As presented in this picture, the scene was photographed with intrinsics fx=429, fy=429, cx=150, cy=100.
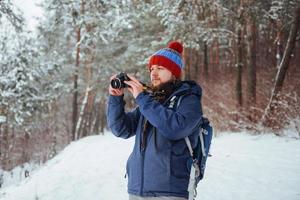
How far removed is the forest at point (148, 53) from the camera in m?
10.5

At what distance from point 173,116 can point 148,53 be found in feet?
74.9

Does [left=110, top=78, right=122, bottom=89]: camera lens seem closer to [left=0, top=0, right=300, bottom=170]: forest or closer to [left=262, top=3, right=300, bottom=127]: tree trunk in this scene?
[left=0, top=0, right=300, bottom=170]: forest

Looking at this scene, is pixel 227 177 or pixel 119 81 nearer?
pixel 119 81

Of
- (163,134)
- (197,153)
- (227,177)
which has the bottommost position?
(227,177)

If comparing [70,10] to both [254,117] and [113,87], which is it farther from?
[113,87]

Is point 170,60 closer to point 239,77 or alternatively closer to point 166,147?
point 166,147

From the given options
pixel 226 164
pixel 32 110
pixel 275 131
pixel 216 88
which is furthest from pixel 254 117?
pixel 32 110

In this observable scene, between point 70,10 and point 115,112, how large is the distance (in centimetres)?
1888

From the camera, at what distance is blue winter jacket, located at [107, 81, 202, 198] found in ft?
9.24

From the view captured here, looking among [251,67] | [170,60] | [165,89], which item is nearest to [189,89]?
[165,89]

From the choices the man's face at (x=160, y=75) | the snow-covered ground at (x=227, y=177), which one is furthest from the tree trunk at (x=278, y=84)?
the man's face at (x=160, y=75)

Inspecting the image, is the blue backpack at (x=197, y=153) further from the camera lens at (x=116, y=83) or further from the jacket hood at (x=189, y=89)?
the camera lens at (x=116, y=83)

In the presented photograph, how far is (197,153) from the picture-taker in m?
3.03

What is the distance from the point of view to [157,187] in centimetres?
284
